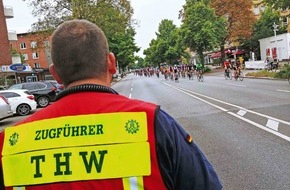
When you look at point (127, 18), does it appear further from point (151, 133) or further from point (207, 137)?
point (151, 133)

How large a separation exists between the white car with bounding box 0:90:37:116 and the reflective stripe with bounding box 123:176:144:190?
1891 centimetres

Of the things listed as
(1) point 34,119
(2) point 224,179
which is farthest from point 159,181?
(2) point 224,179

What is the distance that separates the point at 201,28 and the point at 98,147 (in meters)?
56.1

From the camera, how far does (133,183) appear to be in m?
1.63

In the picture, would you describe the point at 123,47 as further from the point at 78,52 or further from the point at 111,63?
the point at 78,52

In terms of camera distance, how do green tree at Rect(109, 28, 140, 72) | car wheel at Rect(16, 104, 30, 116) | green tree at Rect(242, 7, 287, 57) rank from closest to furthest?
1. car wheel at Rect(16, 104, 30, 116)
2. green tree at Rect(242, 7, 287, 57)
3. green tree at Rect(109, 28, 140, 72)

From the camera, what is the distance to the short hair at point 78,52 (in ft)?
6.09

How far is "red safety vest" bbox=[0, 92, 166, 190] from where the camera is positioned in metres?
1.62

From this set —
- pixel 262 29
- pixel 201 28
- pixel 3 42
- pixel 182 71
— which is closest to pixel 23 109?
pixel 3 42

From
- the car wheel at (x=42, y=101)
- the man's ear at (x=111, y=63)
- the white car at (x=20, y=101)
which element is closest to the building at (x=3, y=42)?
the car wheel at (x=42, y=101)

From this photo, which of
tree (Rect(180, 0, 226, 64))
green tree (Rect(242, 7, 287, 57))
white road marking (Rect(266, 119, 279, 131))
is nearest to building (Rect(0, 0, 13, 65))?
tree (Rect(180, 0, 226, 64))

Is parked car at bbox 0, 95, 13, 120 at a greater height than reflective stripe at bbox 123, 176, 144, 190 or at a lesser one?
lesser

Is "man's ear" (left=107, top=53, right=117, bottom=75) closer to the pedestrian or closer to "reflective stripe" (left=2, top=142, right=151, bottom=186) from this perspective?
the pedestrian

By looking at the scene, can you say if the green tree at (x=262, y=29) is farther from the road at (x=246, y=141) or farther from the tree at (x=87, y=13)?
the road at (x=246, y=141)
